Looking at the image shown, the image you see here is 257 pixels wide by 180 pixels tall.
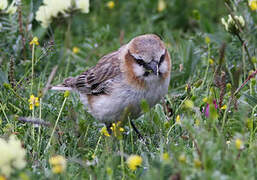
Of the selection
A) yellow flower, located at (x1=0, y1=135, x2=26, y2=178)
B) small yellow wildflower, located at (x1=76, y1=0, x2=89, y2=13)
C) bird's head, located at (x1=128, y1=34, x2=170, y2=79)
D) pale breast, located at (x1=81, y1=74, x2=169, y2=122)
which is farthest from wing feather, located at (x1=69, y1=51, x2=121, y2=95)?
yellow flower, located at (x1=0, y1=135, x2=26, y2=178)

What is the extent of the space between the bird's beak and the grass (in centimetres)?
36

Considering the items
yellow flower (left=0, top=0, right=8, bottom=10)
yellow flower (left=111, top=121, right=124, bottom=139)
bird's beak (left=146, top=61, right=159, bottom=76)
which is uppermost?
yellow flower (left=0, top=0, right=8, bottom=10)

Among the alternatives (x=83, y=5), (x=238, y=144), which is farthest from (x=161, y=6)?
(x=238, y=144)

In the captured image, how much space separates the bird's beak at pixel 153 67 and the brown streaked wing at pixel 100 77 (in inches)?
22.1

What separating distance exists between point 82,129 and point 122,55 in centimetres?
129

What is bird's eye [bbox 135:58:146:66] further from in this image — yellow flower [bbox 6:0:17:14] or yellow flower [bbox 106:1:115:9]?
yellow flower [bbox 106:1:115:9]

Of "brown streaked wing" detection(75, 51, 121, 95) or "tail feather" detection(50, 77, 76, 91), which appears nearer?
"brown streaked wing" detection(75, 51, 121, 95)

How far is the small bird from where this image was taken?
509 cm

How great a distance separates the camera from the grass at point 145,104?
361 cm

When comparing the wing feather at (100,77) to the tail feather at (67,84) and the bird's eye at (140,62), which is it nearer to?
the tail feather at (67,84)

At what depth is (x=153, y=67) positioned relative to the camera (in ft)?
16.3

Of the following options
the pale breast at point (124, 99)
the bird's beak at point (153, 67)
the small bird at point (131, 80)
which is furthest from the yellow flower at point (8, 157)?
the pale breast at point (124, 99)

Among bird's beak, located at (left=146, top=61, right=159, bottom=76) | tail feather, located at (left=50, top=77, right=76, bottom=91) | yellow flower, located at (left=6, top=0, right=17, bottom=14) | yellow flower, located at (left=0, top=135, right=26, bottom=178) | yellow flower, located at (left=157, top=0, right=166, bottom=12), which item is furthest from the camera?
yellow flower, located at (left=157, top=0, right=166, bottom=12)

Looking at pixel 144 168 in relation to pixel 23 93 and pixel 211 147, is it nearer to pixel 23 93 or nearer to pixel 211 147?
pixel 211 147
